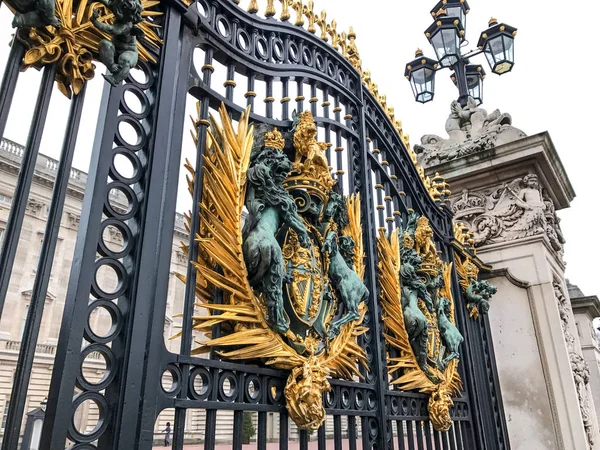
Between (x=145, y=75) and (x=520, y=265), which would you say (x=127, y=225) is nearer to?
(x=145, y=75)

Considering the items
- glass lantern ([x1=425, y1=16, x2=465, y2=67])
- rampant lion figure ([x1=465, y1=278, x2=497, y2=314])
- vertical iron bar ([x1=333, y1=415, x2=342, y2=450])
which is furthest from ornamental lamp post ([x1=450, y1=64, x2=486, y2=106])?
vertical iron bar ([x1=333, y1=415, x2=342, y2=450])

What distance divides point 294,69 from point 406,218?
1.69 metres

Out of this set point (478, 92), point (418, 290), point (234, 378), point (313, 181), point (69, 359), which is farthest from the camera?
point (478, 92)

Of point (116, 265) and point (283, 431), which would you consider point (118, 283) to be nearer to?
point (116, 265)

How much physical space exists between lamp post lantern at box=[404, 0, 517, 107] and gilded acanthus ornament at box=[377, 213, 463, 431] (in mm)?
2316

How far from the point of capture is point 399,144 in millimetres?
4328

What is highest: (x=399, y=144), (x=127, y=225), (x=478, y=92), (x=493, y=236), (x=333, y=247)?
(x=478, y=92)

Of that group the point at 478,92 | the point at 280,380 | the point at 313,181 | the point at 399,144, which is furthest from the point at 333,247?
the point at 478,92

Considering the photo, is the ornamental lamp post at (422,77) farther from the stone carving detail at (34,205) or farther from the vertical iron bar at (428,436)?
the stone carving detail at (34,205)

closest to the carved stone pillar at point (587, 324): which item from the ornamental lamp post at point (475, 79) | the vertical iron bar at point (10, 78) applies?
the ornamental lamp post at point (475, 79)

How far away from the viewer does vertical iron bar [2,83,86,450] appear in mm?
1431

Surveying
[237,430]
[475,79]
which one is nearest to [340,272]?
[237,430]

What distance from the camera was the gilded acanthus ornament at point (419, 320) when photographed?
11.2 feet

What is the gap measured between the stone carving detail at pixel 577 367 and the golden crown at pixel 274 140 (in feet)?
12.2
